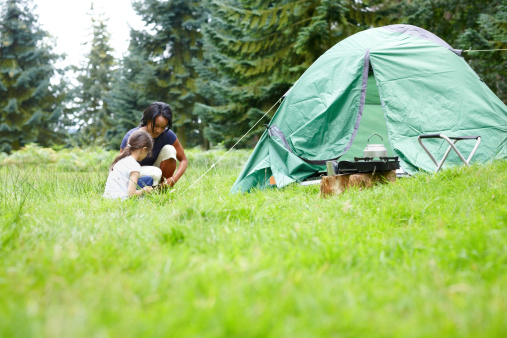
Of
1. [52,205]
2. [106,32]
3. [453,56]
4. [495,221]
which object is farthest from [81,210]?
[106,32]

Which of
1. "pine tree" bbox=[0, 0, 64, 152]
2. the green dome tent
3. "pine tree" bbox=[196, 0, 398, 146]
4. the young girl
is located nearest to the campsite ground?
the young girl

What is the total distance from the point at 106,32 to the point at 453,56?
22.5m

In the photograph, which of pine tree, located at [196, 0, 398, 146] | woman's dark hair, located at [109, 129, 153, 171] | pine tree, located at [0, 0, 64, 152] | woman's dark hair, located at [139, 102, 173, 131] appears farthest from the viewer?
pine tree, located at [0, 0, 64, 152]

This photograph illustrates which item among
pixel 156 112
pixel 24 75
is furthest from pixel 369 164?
pixel 24 75

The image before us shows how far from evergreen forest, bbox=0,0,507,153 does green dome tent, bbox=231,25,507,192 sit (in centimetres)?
75

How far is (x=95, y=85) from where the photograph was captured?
21.3 meters

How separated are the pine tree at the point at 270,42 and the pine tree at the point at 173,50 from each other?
6.06 m

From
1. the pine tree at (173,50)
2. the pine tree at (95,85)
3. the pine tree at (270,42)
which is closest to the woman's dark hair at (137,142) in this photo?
the pine tree at (270,42)

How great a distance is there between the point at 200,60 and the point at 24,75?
7043mm

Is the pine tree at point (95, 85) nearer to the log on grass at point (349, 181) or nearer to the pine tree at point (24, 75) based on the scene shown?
→ the pine tree at point (24, 75)

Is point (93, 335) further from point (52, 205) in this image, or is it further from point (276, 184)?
point (276, 184)

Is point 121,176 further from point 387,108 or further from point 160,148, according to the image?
point 387,108

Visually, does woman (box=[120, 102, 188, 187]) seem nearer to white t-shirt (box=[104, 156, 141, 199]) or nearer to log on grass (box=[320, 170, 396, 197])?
white t-shirt (box=[104, 156, 141, 199])

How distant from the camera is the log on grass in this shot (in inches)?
134
